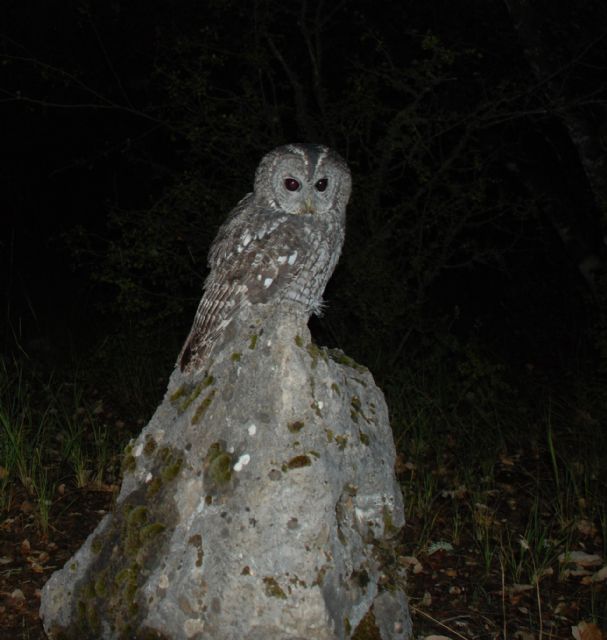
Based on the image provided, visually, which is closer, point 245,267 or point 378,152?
point 245,267

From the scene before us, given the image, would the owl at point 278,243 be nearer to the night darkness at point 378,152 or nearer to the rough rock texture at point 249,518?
the rough rock texture at point 249,518

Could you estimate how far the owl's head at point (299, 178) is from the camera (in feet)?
10.1

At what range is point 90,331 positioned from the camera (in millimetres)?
7352

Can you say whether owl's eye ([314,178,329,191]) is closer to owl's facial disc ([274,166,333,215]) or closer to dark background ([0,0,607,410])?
owl's facial disc ([274,166,333,215])

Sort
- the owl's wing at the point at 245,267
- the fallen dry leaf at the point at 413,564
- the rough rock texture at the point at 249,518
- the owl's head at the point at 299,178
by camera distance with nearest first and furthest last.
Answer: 1. the rough rock texture at the point at 249,518
2. the owl's wing at the point at 245,267
3. the owl's head at the point at 299,178
4. the fallen dry leaf at the point at 413,564

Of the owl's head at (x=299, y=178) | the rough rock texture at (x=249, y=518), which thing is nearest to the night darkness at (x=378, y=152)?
the owl's head at (x=299, y=178)

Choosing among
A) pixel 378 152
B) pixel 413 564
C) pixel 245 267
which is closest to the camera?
pixel 245 267

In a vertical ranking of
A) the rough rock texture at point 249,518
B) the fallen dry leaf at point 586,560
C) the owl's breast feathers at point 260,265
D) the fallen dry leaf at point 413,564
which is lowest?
the fallen dry leaf at point 413,564

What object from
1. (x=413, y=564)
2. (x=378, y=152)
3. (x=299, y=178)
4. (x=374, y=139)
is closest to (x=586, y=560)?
(x=413, y=564)

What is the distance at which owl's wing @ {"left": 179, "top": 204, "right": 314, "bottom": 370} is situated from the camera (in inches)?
112

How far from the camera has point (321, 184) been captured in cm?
315

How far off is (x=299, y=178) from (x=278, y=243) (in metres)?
0.28

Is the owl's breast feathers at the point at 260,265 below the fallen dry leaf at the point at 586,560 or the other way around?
the other way around

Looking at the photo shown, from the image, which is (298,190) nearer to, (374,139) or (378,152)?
(378,152)
